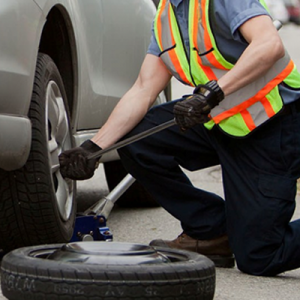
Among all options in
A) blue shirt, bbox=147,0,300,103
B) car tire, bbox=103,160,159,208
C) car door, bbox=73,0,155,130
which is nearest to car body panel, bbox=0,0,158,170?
car door, bbox=73,0,155,130

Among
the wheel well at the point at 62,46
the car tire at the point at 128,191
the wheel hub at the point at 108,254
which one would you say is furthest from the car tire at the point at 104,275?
the car tire at the point at 128,191

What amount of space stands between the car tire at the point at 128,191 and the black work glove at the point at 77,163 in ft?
5.36

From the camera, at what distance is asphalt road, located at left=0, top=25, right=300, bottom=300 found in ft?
10.5

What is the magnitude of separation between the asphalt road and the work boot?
6cm

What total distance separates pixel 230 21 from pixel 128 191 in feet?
6.79

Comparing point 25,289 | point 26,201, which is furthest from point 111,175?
point 25,289

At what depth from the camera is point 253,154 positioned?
346 cm

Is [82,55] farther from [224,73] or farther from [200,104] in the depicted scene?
[200,104]

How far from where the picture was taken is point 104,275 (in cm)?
245

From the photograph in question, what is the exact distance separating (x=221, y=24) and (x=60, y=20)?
2.40 ft

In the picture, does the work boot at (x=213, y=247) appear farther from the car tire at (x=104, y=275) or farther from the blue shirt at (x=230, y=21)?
the car tire at (x=104, y=275)

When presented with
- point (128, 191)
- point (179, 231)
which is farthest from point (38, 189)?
point (128, 191)

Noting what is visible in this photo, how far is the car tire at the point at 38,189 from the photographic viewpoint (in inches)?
130

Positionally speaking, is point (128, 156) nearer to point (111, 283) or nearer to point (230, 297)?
point (230, 297)
